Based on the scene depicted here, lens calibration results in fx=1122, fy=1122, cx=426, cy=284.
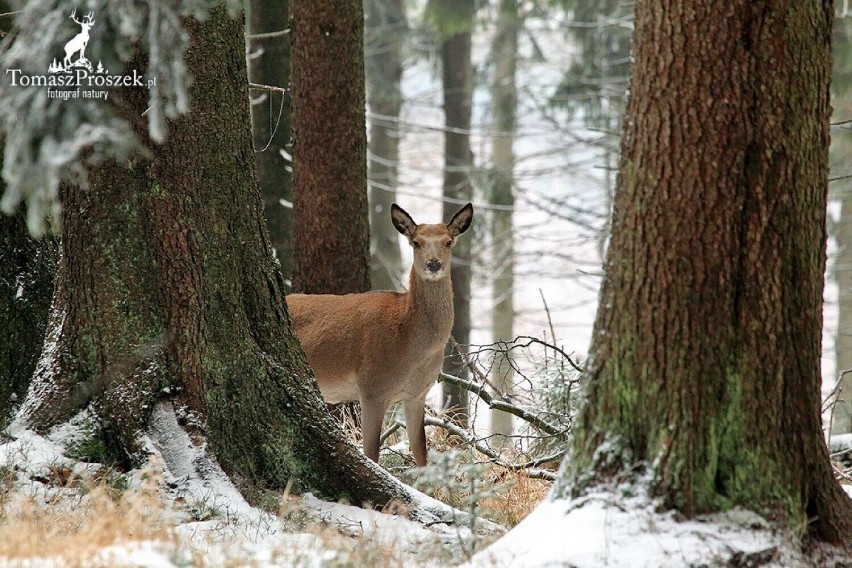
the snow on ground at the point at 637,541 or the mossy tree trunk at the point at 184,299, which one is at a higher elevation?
the mossy tree trunk at the point at 184,299

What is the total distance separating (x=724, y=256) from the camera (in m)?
4.87

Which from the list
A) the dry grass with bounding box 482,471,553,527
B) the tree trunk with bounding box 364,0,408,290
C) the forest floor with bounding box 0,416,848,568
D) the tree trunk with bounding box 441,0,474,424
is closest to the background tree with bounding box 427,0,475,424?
the tree trunk with bounding box 441,0,474,424

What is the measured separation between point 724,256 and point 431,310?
15.0 feet

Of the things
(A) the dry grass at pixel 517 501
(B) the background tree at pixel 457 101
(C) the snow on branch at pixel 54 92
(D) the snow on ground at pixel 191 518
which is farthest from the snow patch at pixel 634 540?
(B) the background tree at pixel 457 101

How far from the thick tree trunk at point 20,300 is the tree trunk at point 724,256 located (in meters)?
4.07

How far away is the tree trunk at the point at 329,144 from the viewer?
10.5m

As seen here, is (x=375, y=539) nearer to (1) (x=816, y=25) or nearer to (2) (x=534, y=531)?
(2) (x=534, y=531)

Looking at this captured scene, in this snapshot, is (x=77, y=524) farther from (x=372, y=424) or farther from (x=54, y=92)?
(x=372, y=424)

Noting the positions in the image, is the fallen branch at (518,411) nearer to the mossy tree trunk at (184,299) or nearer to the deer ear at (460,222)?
the deer ear at (460,222)

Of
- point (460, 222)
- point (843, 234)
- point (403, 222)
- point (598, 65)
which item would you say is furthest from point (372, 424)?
point (843, 234)

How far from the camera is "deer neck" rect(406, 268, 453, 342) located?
9.23 m

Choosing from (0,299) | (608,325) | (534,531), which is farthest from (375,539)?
(0,299)

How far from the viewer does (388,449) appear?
9.98m

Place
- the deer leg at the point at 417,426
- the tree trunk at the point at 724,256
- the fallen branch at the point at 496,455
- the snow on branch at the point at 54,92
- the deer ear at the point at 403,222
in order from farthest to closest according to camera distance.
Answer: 1. the deer ear at the point at 403,222
2. the deer leg at the point at 417,426
3. the fallen branch at the point at 496,455
4. the snow on branch at the point at 54,92
5. the tree trunk at the point at 724,256
